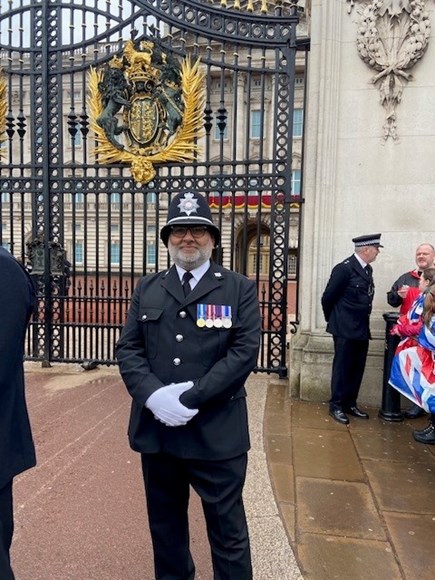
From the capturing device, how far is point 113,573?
104 inches

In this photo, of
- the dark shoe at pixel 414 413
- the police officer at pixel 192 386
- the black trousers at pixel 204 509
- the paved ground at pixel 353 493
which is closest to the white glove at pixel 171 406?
the police officer at pixel 192 386

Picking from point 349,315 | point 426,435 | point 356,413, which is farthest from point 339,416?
point 349,315

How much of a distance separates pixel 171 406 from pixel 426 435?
349 cm

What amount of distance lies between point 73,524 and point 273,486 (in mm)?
1471

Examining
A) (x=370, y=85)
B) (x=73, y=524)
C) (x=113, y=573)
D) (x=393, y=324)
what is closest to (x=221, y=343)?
(x=113, y=573)

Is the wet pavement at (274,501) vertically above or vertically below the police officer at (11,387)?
below

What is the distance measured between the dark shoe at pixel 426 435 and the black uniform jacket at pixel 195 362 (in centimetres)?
300

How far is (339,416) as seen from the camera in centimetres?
503

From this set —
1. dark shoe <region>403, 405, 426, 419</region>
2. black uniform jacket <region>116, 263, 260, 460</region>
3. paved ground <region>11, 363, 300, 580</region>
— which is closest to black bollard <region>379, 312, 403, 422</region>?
dark shoe <region>403, 405, 426, 419</region>

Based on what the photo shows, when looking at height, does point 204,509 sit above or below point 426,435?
above

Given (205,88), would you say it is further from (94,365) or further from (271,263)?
(94,365)

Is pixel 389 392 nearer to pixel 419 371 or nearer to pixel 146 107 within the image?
pixel 419 371

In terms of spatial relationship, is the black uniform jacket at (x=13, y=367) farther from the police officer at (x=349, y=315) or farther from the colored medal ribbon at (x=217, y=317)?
the police officer at (x=349, y=315)

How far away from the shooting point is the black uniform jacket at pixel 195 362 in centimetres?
218
